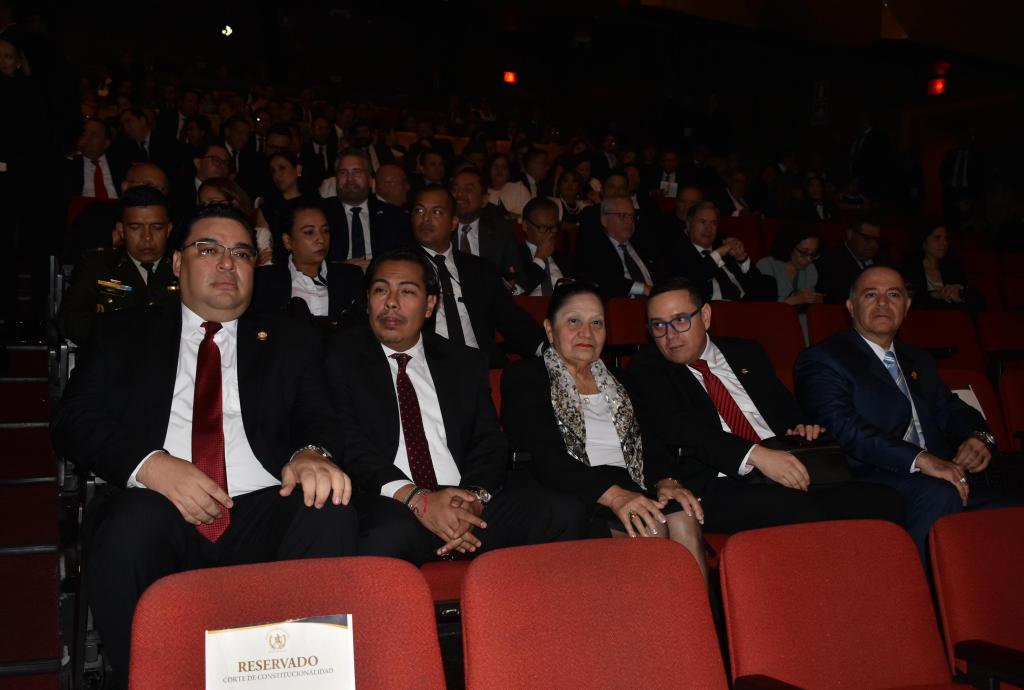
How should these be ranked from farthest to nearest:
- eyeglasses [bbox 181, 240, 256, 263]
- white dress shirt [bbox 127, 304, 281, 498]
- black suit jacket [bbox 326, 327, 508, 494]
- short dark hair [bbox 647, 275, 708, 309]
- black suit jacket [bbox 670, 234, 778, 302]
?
black suit jacket [bbox 670, 234, 778, 302] < short dark hair [bbox 647, 275, 708, 309] < black suit jacket [bbox 326, 327, 508, 494] < eyeglasses [bbox 181, 240, 256, 263] < white dress shirt [bbox 127, 304, 281, 498]

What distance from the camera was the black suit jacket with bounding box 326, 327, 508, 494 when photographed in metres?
2.27

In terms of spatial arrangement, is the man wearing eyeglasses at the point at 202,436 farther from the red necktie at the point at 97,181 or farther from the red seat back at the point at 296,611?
the red necktie at the point at 97,181

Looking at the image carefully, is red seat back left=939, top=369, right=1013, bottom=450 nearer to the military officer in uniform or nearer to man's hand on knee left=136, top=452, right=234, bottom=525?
man's hand on knee left=136, top=452, right=234, bottom=525

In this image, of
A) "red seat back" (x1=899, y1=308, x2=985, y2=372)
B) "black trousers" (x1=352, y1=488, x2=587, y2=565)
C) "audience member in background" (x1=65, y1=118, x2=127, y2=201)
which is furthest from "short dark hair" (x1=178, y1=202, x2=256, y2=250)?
"audience member in background" (x1=65, y1=118, x2=127, y2=201)

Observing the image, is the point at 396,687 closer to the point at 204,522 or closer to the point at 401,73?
the point at 204,522

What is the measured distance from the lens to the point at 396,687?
1.26 meters

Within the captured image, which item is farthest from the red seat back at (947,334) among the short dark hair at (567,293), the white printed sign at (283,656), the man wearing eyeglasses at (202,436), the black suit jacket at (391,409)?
the white printed sign at (283,656)

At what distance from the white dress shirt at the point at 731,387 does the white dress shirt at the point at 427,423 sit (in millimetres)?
904

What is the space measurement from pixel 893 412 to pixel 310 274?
8.15ft

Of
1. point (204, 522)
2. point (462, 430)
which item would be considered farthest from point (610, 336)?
point (204, 522)

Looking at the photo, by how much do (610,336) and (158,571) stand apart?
2.48 m

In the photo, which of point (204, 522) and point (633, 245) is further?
point (633, 245)

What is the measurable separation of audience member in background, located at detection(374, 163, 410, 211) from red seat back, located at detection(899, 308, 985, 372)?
9.59 ft

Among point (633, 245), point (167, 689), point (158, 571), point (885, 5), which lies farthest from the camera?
point (885, 5)
